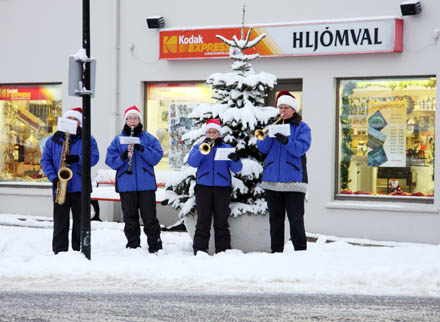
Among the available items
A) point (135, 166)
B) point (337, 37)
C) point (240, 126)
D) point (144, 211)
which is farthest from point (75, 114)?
point (337, 37)

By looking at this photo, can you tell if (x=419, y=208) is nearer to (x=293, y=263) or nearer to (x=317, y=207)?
(x=317, y=207)

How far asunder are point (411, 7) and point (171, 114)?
480 cm

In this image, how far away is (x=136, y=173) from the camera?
9.98 meters

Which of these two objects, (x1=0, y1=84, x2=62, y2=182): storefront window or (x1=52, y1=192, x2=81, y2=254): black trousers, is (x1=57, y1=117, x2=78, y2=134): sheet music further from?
(x1=0, y1=84, x2=62, y2=182): storefront window

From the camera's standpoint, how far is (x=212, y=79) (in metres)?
10.5

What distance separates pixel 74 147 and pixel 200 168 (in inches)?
61.6

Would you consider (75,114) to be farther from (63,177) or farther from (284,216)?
(284,216)

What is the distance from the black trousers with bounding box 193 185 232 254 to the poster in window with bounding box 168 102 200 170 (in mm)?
4938

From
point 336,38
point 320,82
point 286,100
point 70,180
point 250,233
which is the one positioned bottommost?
point 250,233

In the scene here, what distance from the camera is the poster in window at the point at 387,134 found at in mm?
13172

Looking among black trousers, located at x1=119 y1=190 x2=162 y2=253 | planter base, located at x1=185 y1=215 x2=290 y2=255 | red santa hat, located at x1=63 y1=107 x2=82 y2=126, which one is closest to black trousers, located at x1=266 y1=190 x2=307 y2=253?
planter base, located at x1=185 y1=215 x2=290 y2=255

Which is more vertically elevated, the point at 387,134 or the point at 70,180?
the point at 387,134

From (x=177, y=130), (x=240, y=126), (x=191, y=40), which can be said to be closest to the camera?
(x=240, y=126)

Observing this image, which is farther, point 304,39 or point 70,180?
point 304,39
